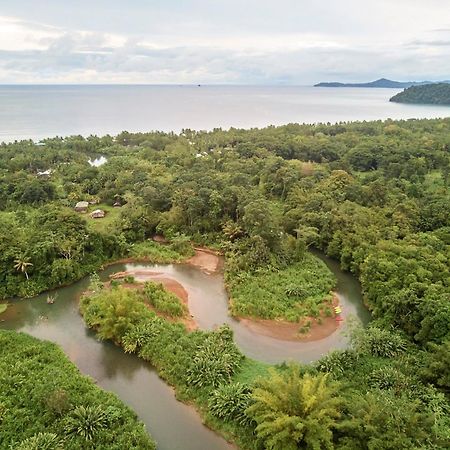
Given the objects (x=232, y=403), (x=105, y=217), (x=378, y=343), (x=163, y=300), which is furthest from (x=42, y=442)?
(x=105, y=217)

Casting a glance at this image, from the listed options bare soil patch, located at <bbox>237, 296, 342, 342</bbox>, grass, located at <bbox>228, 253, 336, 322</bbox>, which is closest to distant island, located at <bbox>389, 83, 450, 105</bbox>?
grass, located at <bbox>228, 253, 336, 322</bbox>

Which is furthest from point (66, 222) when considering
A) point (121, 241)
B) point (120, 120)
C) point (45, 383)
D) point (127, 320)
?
point (120, 120)

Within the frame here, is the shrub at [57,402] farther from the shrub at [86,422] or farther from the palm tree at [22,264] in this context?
the palm tree at [22,264]

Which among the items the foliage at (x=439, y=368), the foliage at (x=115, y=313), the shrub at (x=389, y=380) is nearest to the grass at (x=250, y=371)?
the shrub at (x=389, y=380)

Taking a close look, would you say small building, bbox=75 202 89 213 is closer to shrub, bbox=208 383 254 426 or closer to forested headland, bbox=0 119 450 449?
forested headland, bbox=0 119 450 449

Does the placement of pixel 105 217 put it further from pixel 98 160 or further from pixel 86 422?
pixel 98 160
